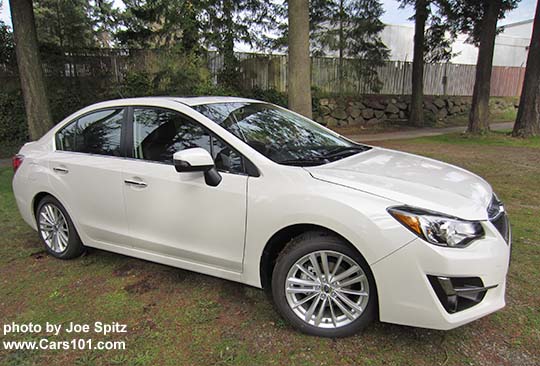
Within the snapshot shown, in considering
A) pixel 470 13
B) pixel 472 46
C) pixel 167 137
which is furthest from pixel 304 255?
pixel 472 46

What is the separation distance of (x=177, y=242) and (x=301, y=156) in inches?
47.3

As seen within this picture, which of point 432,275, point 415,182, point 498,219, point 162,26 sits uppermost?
point 162,26

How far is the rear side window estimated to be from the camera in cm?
344

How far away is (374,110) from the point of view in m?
16.2

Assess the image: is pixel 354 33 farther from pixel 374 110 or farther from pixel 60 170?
pixel 60 170

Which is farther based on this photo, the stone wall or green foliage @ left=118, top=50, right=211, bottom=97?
the stone wall

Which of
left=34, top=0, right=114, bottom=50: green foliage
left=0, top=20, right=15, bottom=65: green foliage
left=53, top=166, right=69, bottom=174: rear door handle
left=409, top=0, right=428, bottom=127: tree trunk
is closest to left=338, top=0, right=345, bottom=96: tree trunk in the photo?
left=409, top=0, right=428, bottom=127: tree trunk

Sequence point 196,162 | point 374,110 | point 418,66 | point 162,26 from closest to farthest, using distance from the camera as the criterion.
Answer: point 196,162 < point 162,26 < point 418,66 < point 374,110

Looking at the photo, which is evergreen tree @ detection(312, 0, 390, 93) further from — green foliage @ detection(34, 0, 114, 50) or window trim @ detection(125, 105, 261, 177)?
window trim @ detection(125, 105, 261, 177)

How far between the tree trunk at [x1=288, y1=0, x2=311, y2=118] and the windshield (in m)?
3.20

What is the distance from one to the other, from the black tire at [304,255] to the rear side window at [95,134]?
178 centimetres

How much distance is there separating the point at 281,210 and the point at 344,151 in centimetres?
109

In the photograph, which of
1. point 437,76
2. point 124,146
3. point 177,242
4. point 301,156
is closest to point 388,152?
point 301,156

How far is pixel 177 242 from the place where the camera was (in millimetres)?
3049
